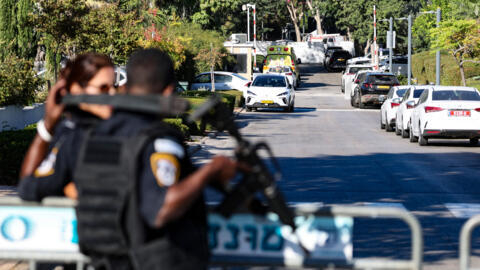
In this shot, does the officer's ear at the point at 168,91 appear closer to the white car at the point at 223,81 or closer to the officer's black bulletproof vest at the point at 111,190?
the officer's black bulletproof vest at the point at 111,190

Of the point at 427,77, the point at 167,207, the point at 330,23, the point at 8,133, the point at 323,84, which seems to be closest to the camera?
the point at 167,207

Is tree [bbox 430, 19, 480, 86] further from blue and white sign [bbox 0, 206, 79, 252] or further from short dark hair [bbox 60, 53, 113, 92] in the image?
short dark hair [bbox 60, 53, 113, 92]

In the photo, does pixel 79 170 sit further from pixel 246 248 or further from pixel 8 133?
pixel 8 133

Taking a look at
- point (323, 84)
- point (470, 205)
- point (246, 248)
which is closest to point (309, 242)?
point (246, 248)

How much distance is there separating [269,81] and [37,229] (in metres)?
34.3

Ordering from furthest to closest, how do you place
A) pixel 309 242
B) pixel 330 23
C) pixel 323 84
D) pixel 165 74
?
pixel 330 23 < pixel 323 84 < pixel 309 242 < pixel 165 74

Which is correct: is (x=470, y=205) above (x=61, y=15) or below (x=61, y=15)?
below

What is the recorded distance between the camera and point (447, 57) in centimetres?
6084

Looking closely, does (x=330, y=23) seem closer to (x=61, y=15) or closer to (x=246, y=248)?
(x=61, y=15)

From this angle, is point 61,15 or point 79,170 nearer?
A: point 79,170

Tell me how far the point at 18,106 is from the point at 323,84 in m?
50.1

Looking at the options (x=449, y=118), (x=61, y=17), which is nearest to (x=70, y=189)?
(x=449, y=118)

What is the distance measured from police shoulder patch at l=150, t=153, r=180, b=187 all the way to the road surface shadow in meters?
5.57

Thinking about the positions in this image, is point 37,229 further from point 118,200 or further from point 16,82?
point 16,82
